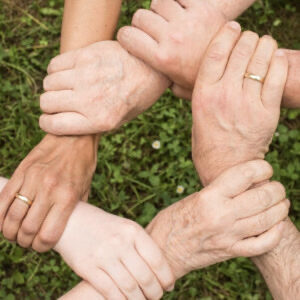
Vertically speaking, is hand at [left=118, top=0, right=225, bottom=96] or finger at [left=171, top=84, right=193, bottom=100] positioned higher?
hand at [left=118, top=0, right=225, bottom=96]

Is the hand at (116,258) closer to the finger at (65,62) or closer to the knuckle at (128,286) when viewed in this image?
the knuckle at (128,286)

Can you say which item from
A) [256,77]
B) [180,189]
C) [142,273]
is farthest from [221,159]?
[180,189]

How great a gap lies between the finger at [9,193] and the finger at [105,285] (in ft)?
1.65

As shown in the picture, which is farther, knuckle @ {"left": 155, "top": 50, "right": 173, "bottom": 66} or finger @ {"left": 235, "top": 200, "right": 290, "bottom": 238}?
knuckle @ {"left": 155, "top": 50, "right": 173, "bottom": 66}

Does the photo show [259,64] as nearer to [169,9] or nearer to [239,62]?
[239,62]

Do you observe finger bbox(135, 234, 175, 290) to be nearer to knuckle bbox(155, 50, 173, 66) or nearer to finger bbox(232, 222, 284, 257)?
finger bbox(232, 222, 284, 257)

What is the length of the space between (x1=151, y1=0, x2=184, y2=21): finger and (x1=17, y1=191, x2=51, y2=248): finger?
103 cm

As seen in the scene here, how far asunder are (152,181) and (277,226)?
4.49 ft

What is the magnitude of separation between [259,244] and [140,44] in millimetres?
1088

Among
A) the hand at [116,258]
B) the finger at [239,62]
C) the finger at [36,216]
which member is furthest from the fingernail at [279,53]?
the finger at [36,216]

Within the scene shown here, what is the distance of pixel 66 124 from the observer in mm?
2209

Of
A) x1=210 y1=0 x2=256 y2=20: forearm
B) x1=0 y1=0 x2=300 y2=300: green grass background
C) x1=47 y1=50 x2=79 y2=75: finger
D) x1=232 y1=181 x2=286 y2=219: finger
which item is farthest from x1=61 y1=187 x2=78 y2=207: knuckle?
x1=210 y1=0 x2=256 y2=20: forearm

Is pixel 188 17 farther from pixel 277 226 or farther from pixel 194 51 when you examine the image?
pixel 277 226

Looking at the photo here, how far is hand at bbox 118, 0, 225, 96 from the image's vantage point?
85.1 inches
